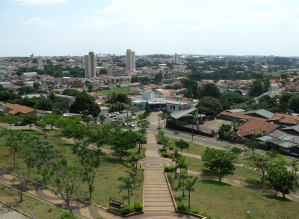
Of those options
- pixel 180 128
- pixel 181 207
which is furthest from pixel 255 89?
pixel 181 207

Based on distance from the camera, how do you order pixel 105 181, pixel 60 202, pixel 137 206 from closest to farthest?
pixel 137 206 → pixel 60 202 → pixel 105 181

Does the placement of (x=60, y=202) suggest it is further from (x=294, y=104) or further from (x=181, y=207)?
(x=294, y=104)

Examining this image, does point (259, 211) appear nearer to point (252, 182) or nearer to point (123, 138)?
point (252, 182)

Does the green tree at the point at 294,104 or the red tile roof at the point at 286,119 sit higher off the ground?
the green tree at the point at 294,104

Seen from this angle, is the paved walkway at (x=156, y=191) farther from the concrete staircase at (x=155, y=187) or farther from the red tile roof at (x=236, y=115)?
the red tile roof at (x=236, y=115)

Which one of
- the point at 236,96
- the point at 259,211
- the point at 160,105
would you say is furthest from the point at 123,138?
the point at 236,96

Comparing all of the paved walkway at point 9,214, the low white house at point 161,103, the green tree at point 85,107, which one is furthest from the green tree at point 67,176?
the low white house at point 161,103
